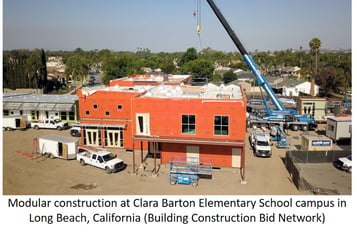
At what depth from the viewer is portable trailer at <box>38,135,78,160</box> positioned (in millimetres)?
24000

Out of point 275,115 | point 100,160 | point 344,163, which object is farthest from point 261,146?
point 100,160

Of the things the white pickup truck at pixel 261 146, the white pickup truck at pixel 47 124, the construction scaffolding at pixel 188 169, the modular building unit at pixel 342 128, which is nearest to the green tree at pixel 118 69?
the white pickup truck at pixel 47 124

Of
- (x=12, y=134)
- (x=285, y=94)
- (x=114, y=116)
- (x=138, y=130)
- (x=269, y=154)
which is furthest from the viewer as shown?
(x=285, y=94)

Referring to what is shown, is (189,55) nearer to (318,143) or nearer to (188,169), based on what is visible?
(318,143)

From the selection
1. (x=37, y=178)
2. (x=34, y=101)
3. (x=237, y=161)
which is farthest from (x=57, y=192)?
(x=34, y=101)

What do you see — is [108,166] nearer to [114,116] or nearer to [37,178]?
[37,178]

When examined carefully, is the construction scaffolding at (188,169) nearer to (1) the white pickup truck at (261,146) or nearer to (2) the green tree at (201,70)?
(1) the white pickup truck at (261,146)

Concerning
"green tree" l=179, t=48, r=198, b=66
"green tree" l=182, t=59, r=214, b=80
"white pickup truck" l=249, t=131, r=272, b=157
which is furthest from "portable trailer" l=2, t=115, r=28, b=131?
"green tree" l=179, t=48, r=198, b=66

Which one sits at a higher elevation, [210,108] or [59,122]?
[210,108]

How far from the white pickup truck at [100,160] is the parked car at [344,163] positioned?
15.5 meters

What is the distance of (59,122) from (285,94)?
149 ft

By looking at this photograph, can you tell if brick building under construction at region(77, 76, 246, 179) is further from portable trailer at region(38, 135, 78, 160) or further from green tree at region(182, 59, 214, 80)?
green tree at region(182, 59, 214, 80)

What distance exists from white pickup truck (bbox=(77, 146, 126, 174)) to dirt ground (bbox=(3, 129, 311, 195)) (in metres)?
0.38

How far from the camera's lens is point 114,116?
27.1 m
